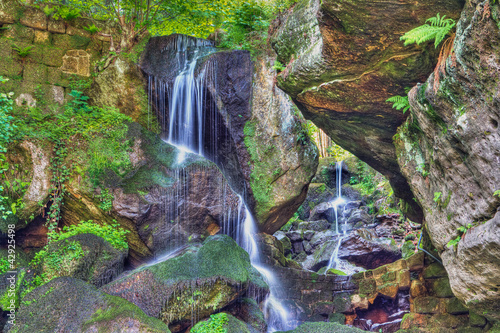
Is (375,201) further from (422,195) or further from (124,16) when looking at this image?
(124,16)

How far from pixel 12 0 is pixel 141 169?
524cm

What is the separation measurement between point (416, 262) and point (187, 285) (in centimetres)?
563

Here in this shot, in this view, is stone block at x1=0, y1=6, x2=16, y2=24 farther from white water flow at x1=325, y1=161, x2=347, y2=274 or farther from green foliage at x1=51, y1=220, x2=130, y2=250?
white water flow at x1=325, y1=161, x2=347, y2=274

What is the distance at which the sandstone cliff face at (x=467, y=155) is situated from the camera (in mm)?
3855

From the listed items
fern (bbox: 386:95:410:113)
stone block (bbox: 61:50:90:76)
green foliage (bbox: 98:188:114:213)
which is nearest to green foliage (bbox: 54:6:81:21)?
stone block (bbox: 61:50:90:76)

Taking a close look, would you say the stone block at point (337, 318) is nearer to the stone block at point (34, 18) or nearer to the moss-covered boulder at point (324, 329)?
the moss-covered boulder at point (324, 329)

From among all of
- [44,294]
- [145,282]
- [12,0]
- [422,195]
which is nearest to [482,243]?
[422,195]

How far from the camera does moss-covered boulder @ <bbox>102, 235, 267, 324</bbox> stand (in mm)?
5645

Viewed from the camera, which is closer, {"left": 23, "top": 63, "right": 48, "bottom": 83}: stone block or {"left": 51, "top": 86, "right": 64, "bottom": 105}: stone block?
{"left": 23, "top": 63, "right": 48, "bottom": 83}: stone block

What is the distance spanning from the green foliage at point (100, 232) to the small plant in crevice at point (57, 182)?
0.92 feet

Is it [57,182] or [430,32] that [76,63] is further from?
[430,32]

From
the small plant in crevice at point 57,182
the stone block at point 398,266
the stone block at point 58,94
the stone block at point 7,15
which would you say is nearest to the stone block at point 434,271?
the stone block at point 398,266

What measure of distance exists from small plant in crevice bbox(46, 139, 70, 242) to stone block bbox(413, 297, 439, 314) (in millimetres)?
7746

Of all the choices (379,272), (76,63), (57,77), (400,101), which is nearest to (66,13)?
(76,63)
